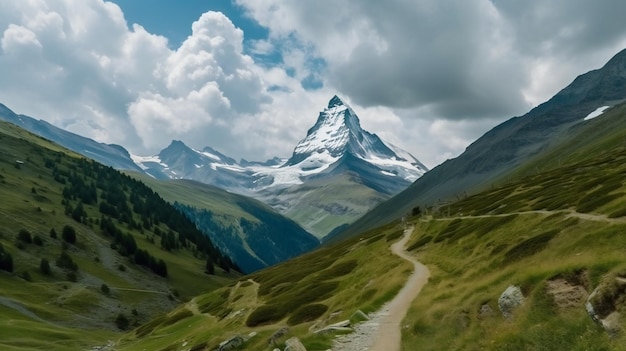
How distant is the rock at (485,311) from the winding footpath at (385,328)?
5.58m

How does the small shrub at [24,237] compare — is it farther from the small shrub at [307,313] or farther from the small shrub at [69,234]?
the small shrub at [307,313]

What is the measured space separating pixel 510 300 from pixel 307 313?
98.6 ft

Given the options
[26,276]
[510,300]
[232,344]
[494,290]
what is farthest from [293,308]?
[26,276]

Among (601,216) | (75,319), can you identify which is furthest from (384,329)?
(75,319)

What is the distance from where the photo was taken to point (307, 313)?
2060 inches

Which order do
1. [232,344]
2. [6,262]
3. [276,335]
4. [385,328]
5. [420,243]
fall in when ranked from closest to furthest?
1. [385,328]
2. [276,335]
3. [232,344]
4. [420,243]
5. [6,262]

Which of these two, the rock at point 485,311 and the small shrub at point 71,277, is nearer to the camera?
the rock at point 485,311

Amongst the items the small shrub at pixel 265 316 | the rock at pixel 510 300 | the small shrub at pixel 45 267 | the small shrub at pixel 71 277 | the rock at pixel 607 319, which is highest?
the rock at pixel 607 319

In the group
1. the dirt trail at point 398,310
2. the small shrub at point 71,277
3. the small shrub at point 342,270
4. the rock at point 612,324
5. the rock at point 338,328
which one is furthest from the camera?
the small shrub at point 71,277

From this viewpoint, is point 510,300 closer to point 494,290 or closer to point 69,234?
point 494,290

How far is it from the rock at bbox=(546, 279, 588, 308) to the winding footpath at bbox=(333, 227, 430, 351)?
1017cm

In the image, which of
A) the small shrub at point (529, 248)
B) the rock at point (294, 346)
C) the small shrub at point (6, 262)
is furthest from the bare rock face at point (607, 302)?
the small shrub at point (6, 262)

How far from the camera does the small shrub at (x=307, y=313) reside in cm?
5043

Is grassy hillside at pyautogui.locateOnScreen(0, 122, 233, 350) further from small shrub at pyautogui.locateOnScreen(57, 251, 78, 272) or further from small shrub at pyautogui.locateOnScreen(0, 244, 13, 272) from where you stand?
small shrub at pyautogui.locateOnScreen(57, 251, 78, 272)
